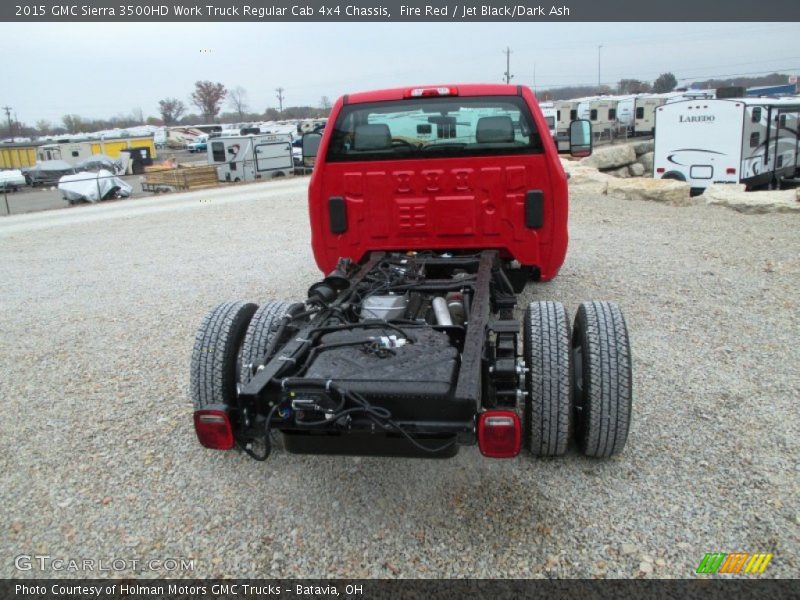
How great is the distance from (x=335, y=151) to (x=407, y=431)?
333 cm

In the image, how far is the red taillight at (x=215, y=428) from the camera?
2.94 m

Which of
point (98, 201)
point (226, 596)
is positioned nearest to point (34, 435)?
point (226, 596)

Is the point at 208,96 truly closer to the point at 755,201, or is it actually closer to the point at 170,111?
the point at 170,111

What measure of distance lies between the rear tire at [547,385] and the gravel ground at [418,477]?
229mm

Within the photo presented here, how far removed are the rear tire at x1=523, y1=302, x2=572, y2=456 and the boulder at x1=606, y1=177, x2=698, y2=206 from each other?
37.0 feet

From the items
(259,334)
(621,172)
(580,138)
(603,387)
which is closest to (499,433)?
(603,387)

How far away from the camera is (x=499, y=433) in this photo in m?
2.72

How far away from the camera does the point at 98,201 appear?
22562 millimetres

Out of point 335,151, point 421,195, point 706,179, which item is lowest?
point 706,179

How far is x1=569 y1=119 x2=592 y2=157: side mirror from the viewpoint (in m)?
6.05

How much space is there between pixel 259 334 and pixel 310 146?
312 centimetres

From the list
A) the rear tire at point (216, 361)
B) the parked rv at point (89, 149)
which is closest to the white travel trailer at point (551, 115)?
the parked rv at point (89, 149)

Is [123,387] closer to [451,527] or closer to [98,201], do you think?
[451,527]

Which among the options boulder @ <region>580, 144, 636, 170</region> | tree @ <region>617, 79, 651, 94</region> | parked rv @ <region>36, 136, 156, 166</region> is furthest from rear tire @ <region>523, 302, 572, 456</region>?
tree @ <region>617, 79, 651, 94</region>
